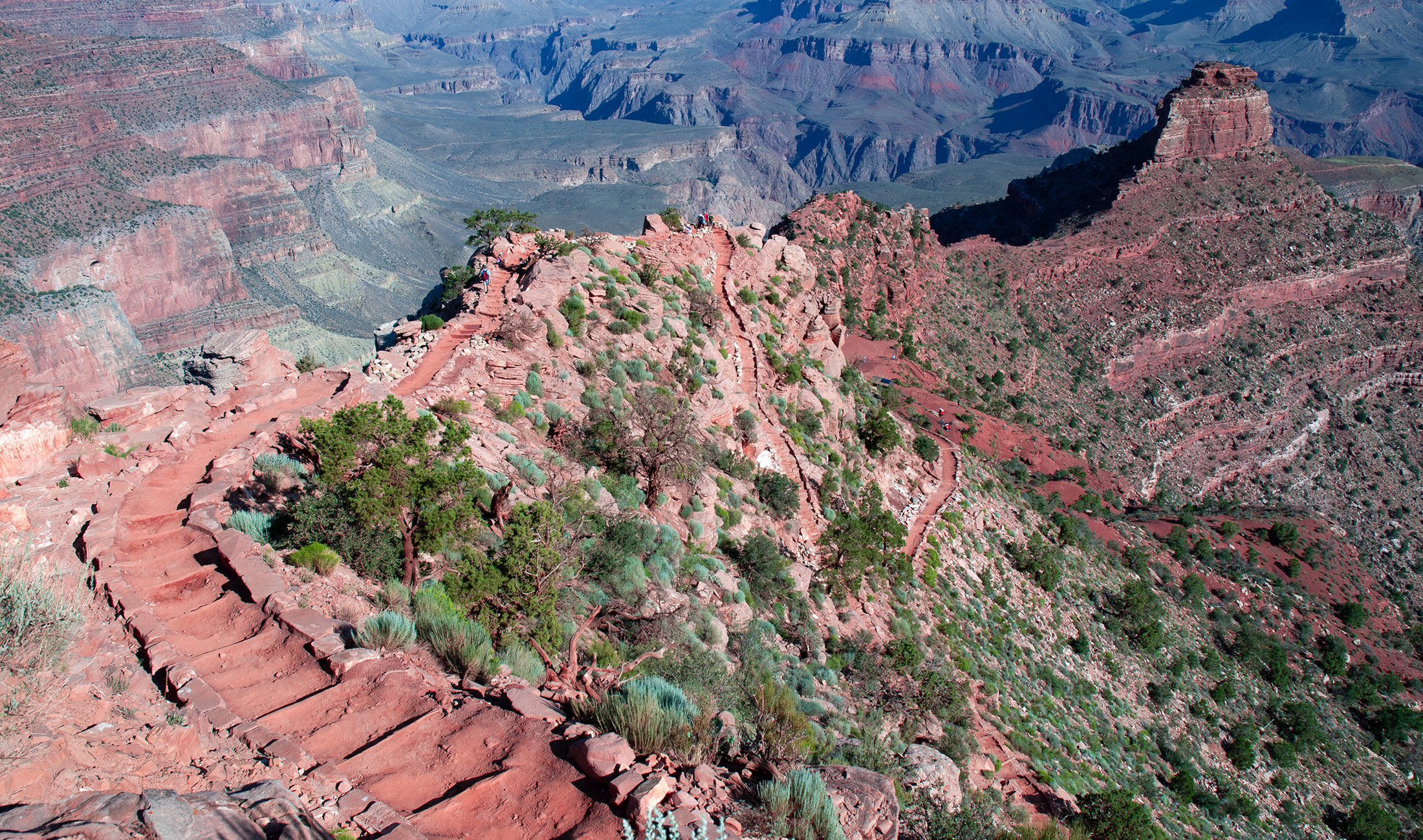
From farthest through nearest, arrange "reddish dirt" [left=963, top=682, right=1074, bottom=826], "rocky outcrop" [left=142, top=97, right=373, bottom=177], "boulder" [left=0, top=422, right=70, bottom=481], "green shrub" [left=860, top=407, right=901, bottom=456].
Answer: "rocky outcrop" [left=142, top=97, right=373, bottom=177] → "green shrub" [left=860, top=407, right=901, bottom=456] → "reddish dirt" [left=963, top=682, right=1074, bottom=826] → "boulder" [left=0, top=422, right=70, bottom=481]

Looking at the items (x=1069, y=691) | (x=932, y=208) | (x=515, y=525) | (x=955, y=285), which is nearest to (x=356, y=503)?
(x=515, y=525)

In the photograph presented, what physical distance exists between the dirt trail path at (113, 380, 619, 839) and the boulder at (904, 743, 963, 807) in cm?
885

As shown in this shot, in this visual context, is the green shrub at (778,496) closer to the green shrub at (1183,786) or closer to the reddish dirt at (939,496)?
the reddish dirt at (939,496)

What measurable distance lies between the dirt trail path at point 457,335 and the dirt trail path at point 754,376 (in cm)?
905

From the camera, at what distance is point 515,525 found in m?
13.4

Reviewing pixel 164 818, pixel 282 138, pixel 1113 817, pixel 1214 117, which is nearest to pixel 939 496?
pixel 1113 817

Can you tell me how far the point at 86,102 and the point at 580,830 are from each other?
133 meters

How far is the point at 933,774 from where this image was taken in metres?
16.1

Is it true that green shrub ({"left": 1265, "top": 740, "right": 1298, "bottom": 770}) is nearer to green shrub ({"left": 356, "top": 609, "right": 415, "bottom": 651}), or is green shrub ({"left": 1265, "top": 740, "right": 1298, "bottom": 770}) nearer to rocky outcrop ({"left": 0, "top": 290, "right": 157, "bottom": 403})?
green shrub ({"left": 356, "top": 609, "right": 415, "bottom": 651})

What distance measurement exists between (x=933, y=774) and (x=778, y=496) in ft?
35.1

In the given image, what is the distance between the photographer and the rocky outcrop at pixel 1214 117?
73438 mm

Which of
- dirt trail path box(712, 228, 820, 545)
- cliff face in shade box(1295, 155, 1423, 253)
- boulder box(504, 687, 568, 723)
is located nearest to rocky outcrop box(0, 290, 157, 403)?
dirt trail path box(712, 228, 820, 545)

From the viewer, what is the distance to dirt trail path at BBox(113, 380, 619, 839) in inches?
343

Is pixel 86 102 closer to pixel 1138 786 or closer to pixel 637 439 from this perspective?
pixel 637 439
